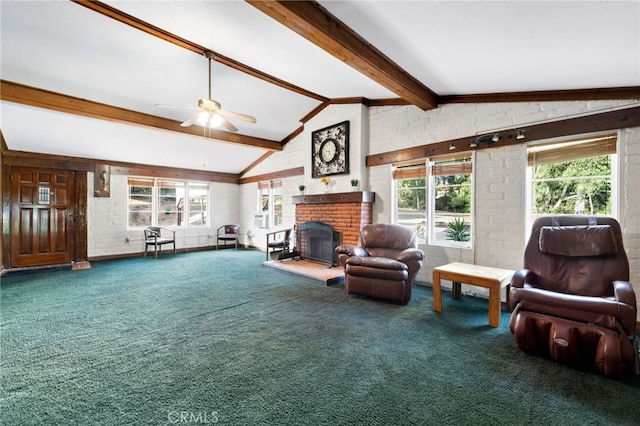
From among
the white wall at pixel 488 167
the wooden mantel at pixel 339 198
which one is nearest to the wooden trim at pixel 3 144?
the wooden mantel at pixel 339 198

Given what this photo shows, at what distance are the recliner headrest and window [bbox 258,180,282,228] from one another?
5678 mm

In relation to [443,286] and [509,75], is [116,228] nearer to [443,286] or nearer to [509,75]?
[443,286]

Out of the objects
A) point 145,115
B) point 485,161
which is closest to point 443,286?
point 485,161

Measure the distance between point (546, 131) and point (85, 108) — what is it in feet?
20.7

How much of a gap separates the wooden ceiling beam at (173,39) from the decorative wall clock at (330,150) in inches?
41.3

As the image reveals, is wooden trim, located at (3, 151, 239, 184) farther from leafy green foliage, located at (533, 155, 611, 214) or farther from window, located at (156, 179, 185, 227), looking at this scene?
leafy green foliage, located at (533, 155, 611, 214)

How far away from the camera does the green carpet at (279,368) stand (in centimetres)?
158

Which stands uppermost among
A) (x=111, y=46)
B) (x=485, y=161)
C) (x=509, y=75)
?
(x=111, y=46)

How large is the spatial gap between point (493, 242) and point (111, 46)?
5.15 metres

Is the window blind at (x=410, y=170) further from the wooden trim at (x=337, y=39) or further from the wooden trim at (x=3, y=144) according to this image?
the wooden trim at (x=3, y=144)

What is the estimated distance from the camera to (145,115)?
16.0ft

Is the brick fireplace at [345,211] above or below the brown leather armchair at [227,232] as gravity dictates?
above

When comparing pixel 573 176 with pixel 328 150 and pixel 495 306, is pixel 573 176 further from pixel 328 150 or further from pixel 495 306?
pixel 328 150

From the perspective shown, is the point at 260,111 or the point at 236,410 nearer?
the point at 236,410
